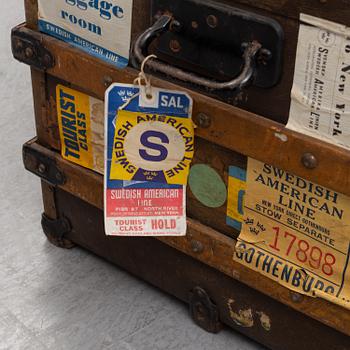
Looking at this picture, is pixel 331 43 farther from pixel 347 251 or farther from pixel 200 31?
pixel 347 251

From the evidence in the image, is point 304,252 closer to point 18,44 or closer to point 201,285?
point 201,285

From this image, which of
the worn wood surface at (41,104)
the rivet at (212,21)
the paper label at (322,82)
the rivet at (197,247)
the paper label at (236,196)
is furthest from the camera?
the worn wood surface at (41,104)

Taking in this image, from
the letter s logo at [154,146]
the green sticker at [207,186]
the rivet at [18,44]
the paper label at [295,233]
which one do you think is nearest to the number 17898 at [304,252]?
the paper label at [295,233]

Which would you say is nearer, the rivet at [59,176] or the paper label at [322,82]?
the paper label at [322,82]

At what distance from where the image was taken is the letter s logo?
1.54 m

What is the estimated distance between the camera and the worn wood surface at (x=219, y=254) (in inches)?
58.8

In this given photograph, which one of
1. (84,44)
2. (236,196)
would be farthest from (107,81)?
(236,196)

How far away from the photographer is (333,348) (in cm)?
156

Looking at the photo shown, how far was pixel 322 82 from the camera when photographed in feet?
4.32

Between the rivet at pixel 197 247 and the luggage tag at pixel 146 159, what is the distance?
0.03 m

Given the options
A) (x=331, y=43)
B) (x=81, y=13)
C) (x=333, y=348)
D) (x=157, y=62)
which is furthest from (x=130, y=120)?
(x=333, y=348)

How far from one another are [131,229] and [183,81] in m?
0.34

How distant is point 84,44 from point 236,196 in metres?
0.40

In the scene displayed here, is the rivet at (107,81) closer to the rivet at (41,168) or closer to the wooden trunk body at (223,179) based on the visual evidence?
the wooden trunk body at (223,179)
